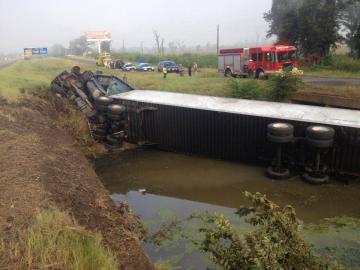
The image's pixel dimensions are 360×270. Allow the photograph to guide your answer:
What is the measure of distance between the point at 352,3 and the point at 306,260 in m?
34.5

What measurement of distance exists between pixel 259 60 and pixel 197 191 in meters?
16.1

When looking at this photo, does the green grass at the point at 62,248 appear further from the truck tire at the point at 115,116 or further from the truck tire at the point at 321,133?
the truck tire at the point at 115,116

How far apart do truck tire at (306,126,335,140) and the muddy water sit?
4.81 feet

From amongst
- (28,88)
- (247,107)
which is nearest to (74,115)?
(28,88)

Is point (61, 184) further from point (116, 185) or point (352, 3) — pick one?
point (352, 3)

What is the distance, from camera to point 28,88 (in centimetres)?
1650

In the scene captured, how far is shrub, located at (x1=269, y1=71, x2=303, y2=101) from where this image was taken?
1659cm

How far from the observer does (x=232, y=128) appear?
12.3 m

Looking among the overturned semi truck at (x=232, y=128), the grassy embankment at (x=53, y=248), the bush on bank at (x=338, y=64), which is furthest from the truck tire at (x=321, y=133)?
the bush on bank at (x=338, y=64)

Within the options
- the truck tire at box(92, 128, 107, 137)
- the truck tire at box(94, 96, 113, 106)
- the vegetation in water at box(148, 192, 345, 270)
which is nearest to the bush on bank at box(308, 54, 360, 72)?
the truck tire at box(94, 96, 113, 106)

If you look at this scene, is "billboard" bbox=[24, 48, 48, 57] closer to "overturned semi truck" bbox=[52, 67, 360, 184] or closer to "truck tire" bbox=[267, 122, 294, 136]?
"overturned semi truck" bbox=[52, 67, 360, 184]

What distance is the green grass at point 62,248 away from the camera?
14.3 ft

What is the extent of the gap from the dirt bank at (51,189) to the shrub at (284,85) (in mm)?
10142

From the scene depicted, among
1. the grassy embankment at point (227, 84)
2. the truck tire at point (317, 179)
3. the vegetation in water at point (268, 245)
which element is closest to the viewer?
the vegetation in water at point (268, 245)
